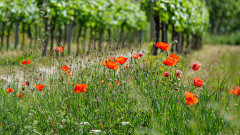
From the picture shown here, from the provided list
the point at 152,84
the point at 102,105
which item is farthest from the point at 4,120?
the point at 152,84

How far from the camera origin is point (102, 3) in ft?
Result: 28.3

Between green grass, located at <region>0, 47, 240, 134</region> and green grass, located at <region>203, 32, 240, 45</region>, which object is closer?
A: green grass, located at <region>0, 47, 240, 134</region>

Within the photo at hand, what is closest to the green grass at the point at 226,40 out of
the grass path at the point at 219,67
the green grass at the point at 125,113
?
the grass path at the point at 219,67

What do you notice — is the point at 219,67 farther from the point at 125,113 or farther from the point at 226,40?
the point at 226,40

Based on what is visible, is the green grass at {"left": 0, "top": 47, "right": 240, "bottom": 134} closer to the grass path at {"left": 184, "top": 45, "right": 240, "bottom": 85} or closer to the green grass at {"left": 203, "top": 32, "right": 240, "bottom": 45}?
the grass path at {"left": 184, "top": 45, "right": 240, "bottom": 85}

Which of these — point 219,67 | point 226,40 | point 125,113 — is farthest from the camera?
point 226,40

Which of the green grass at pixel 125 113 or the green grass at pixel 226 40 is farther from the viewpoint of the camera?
the green grass at pixel 226 40

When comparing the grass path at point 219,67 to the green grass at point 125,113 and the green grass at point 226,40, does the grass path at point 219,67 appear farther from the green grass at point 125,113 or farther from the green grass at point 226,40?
the green grass at point 226,40

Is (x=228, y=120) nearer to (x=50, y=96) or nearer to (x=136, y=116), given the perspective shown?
(x=136, y=116)

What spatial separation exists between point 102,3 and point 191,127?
757 cm

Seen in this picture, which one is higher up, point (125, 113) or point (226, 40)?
point (226, 40)

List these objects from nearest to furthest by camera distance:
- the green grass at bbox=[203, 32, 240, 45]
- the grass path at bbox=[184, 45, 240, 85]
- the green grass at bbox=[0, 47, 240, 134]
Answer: the green grass at bbox=[0, 47, 240, 134], the grass path at bbox=[184, 45, 240, 85], the green grass at bbox=[203, 32, 240, 45]

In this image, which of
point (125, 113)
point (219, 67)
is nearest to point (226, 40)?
point (219, 67)

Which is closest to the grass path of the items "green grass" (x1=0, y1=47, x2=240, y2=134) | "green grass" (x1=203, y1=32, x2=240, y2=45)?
"green grass" (x1=0, y1=47, x2=240, y2=134)
